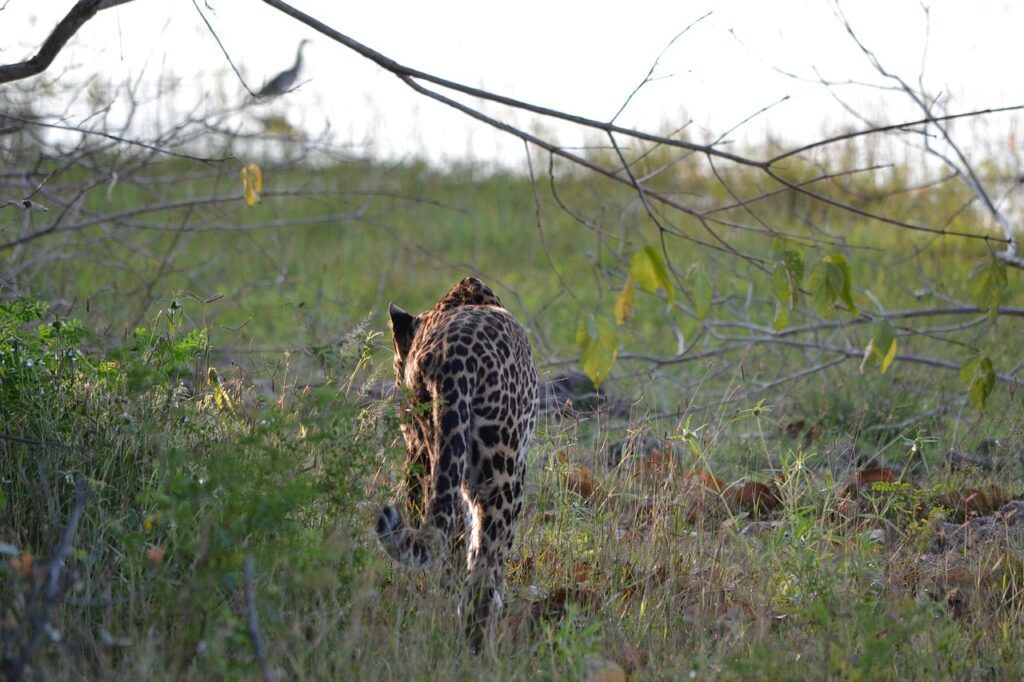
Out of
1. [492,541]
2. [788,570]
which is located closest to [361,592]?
[492,541]

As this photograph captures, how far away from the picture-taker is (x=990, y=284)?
358 centimetres

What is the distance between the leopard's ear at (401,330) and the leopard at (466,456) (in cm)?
→ 47

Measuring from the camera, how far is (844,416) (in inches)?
271

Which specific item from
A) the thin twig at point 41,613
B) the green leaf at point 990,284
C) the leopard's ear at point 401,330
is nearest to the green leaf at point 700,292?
the green leaf at point 990,284

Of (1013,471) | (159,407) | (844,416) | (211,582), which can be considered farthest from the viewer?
(844,416)

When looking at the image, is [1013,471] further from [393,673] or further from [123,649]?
[123,649]

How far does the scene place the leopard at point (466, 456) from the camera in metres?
3.86

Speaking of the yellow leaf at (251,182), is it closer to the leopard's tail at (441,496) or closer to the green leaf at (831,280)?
the leopard's tail at (441,496)

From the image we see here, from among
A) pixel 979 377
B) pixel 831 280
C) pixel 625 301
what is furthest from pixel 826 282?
pixel 979 377

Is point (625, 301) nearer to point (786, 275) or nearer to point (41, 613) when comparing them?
point (786, 275)

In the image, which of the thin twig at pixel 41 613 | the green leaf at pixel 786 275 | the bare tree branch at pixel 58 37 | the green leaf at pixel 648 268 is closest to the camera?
the thin twig at pixel 41 613

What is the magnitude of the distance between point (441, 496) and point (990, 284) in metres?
1.90

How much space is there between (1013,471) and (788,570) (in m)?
1.95

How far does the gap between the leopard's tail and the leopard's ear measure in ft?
3.16
